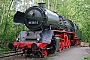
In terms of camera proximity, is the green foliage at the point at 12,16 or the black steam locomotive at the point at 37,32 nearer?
the black steam locomotive at the point at 37,32

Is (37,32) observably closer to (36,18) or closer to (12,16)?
(36,18)

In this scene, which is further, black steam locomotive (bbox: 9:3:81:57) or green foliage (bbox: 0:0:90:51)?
green foliage (bbox: 0:0:90:51)

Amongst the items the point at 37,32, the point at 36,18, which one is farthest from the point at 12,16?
the point at 37,32

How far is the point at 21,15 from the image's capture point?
1191cm

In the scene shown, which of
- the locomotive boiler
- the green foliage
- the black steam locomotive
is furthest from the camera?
the green foliage

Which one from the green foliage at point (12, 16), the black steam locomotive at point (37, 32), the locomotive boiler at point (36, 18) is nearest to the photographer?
the black steam locomotive at point (37, 32)

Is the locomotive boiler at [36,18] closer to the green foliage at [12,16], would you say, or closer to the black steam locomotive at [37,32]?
the black steam locomotive at [37,32]

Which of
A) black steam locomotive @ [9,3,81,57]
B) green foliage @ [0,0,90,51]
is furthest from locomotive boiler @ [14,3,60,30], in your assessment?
green foliage @ [0,0,90,51]

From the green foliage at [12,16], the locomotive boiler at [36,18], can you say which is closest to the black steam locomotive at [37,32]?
the locomotive boiler at [36,18]

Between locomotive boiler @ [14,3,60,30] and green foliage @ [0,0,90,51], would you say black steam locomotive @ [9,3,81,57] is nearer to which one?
locomotive boiler @ [14,3,60,30]

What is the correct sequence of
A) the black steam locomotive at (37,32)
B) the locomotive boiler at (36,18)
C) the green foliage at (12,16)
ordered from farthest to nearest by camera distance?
the green foliage at (12,16) → the locomotive boiler at (36,18) → the black steam locomotive at (37,32)

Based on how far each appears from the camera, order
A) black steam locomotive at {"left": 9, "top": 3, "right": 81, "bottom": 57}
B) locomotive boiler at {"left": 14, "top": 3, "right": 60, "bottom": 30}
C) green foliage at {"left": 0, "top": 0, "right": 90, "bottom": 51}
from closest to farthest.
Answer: black steam locomotive at {"left": 9, "top": 3, "right": 81, "bottom": 57} → locomotive boiler at {"left": 14, "top": 3, "right": 60, "bottom": 30} → green foliage at {"left": 0, "top": 0, "right": 90, "bottom": 51}

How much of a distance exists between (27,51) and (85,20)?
47.5 feet

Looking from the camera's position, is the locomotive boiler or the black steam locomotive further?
the locomotive boiler
